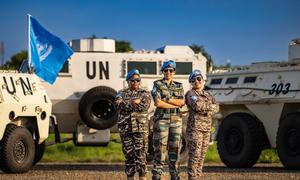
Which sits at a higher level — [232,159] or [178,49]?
[178,49]

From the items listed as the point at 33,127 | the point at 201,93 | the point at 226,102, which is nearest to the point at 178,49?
the point at 226,102

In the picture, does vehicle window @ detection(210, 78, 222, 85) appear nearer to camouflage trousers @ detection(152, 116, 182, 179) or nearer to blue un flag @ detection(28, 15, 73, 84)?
blue un flag @ detection(28, 15, 73, 84)

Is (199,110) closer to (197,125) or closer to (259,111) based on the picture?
(197,125)

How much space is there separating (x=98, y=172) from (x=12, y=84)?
238 cm

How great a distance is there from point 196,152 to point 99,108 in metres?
8.37

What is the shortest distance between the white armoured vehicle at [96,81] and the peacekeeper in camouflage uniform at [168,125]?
7.95 meters

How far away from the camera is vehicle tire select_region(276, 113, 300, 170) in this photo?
19.2 m

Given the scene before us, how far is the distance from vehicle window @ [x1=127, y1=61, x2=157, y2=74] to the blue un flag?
4.82ft

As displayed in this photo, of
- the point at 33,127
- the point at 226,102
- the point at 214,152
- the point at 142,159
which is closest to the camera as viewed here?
the point at 142,159

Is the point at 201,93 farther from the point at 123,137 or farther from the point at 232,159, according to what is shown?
the point at 232,159

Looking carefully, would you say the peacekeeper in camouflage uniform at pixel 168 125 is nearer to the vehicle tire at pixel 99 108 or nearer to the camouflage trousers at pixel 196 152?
the camouflage trousers at pixel 196 152

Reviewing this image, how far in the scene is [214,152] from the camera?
28.2 meters

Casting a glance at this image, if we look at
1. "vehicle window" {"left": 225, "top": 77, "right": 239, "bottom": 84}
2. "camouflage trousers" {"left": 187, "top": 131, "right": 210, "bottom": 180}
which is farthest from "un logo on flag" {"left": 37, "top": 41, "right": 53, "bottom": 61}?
"camouflage trousers" {"left": 187, "top": 131, "right": 210, "bottom": 180}

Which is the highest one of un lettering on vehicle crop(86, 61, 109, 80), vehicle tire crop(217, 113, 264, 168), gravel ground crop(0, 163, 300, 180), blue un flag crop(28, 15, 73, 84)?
blue un flag crop(28, 15, 73, 84)
